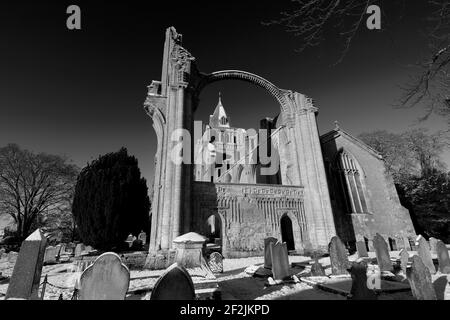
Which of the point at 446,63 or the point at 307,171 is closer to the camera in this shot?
the point at 446,63

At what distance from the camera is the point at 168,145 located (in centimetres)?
1180

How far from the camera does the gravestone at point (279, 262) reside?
21.5ft

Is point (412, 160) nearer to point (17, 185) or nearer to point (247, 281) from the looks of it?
point (247, 281)

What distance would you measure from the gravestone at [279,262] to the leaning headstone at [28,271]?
5996mm

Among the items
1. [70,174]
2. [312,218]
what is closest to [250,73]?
[312,218]

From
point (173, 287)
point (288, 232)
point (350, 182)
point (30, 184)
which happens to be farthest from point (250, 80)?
point (30, 184)

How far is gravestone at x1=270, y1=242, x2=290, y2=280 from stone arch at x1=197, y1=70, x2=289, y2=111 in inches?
491

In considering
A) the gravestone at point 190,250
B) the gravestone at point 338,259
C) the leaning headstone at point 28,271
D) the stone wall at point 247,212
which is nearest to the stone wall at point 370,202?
the stone wall at point 247,212

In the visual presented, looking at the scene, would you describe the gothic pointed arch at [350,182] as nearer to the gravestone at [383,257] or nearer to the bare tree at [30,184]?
the gravestone at [383,257]

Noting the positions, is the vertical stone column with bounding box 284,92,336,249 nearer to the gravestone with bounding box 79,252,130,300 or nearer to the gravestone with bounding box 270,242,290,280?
the gravestone with bounding box 270,242,290,280

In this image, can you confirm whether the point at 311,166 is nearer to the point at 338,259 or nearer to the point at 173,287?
the point at 338,259

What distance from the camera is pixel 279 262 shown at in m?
6.71

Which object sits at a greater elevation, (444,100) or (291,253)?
(444,100)

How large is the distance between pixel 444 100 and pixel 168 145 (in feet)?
36.1
